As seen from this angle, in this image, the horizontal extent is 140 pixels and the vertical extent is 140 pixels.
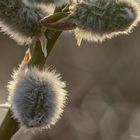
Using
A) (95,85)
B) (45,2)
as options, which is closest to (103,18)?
(45,2)

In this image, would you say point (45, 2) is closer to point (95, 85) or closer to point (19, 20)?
point (19, 20)

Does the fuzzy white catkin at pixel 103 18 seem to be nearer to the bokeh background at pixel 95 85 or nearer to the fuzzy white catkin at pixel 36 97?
the fuzzy white catkin at pixel 36 97

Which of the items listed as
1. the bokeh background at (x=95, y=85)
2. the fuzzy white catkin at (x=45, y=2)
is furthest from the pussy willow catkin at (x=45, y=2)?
the bokeh background at (x=95, y=85)

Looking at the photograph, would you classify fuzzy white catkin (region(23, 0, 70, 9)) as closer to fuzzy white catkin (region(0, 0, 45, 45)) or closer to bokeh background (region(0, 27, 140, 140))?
fuzzy white catkin (region(0, 0, 45, 45))

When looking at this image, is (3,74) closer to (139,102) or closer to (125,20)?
(139,102)

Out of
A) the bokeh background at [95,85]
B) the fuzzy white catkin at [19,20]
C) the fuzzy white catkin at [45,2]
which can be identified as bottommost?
the bokeh background at [95,85]

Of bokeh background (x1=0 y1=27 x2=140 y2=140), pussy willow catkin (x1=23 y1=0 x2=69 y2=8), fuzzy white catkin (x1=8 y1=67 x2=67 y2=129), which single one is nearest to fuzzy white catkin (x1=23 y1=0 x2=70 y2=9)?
pussy willow catkin (x1=23 y1=0 x2=69 y2=8)
